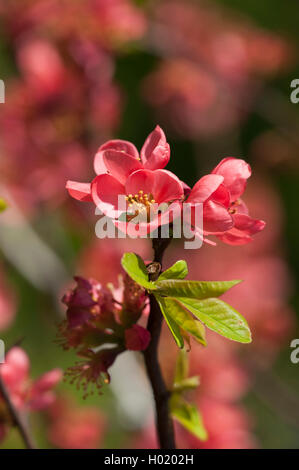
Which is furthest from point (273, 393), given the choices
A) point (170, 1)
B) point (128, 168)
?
point (170, 1)

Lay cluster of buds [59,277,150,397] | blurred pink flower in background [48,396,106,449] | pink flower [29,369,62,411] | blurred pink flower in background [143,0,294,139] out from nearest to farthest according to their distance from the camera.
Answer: cluster of buds [59,277,150,397] → pink flower [29,369,62,411] → blurred pink flower in background [48,396,106,449] → blurred pink flower in background [143,0,294,139]

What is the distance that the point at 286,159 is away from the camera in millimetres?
1313

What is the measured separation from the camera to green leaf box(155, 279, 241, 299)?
17.3 inches

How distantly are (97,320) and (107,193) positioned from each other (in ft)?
0.42

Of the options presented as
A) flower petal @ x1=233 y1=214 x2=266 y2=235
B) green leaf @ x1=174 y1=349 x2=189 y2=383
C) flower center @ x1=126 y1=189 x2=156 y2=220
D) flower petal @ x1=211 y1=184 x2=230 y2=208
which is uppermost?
flower center @ x1=126 y1=189 x2=156 y2=220

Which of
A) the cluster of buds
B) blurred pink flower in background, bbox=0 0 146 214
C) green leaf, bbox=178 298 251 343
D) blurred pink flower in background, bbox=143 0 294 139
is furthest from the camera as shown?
blurred pink flower in background, bbox=143 0 294 139

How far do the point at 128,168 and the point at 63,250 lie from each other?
1.31 metres

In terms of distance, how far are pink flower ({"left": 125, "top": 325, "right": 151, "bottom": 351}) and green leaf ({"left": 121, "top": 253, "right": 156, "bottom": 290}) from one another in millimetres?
57

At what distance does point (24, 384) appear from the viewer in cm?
71

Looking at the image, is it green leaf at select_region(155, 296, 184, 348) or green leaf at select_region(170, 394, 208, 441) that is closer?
green leaf at select_region(155, 296, 184, 348)

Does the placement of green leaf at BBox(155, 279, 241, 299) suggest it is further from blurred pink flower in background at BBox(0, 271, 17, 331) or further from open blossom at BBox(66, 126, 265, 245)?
blurred pink flower in background at BBox(0, 271, 17, 331)

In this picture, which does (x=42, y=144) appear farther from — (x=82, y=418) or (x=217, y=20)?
(x=217, y=20)

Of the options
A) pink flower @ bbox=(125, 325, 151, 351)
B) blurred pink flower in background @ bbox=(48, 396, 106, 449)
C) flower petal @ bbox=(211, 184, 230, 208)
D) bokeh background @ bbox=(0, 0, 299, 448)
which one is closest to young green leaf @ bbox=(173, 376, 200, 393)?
pink flower @ bbox=(125, 325, 151, 351)

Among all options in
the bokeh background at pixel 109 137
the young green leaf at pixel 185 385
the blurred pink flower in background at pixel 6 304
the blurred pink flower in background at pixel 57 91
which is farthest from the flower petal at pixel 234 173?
the blurred pink flower in background at pixel 6 304
